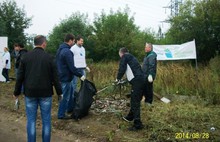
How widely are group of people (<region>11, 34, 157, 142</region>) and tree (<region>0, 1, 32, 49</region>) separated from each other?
53.0 feet

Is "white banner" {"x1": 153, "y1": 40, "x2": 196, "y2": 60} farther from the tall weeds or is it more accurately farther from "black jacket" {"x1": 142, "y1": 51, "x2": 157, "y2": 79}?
"black jacket" {"x1": 142, "y1": 51, "x2": 157, "y2": 79}

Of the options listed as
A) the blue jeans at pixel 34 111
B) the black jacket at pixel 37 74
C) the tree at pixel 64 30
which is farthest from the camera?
the tree at pixel 64 30

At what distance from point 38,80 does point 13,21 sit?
20107mm

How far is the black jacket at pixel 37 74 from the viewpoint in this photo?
18.2 feet

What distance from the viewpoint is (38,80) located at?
5535mm

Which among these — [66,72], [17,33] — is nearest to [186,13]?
[17,33]

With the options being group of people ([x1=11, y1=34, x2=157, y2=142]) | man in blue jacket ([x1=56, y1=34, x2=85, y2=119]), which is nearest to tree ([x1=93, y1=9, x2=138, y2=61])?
group of people ([x1=11, y1=34, x2=157, y2=142])

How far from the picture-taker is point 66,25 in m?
27.0

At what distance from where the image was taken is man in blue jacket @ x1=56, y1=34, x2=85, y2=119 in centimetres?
784

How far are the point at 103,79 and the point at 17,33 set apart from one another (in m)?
13.2

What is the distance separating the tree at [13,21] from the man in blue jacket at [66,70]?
662 inches

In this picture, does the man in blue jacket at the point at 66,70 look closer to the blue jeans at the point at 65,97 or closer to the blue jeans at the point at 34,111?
the blue jeans at the point at 65,97

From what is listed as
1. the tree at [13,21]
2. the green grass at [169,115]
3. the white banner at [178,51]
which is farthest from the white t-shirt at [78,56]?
the tree at [13,21]
